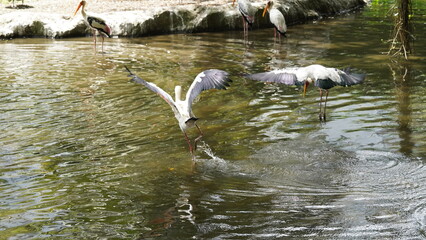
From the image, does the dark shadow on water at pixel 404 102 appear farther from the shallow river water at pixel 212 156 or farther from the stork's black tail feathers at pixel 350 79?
the stork's black tail feathers at pixel 350 79

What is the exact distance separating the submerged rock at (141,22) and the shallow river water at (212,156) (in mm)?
3406

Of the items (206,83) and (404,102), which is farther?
(404,102)

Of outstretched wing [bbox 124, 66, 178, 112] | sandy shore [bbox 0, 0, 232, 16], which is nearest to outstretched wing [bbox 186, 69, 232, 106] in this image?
outstretched wing [bbox 124, 66, 178, 112]

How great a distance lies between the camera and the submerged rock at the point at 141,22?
14.6m

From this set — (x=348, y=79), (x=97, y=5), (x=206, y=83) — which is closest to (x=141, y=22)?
(x=97, y=5)

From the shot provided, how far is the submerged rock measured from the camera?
14.6 m

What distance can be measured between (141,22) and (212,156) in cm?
894

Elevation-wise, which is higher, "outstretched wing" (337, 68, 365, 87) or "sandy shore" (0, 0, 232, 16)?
"sandy shore" (0, 0, 232, 16)

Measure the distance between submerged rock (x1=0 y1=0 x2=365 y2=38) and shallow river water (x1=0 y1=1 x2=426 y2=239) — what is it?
341 cm

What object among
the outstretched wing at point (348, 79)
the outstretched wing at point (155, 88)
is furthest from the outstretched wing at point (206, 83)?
the outstretched wing at point (348, 79)

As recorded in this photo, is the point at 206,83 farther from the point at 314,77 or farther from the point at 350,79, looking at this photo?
the point at 350,79

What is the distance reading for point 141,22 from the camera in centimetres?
1465

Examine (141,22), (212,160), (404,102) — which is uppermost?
(141,22)

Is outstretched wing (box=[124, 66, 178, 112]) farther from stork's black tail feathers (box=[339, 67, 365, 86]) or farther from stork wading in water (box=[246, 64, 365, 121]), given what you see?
stork's black tail feathers (box=[339, 67, 365, 86])
